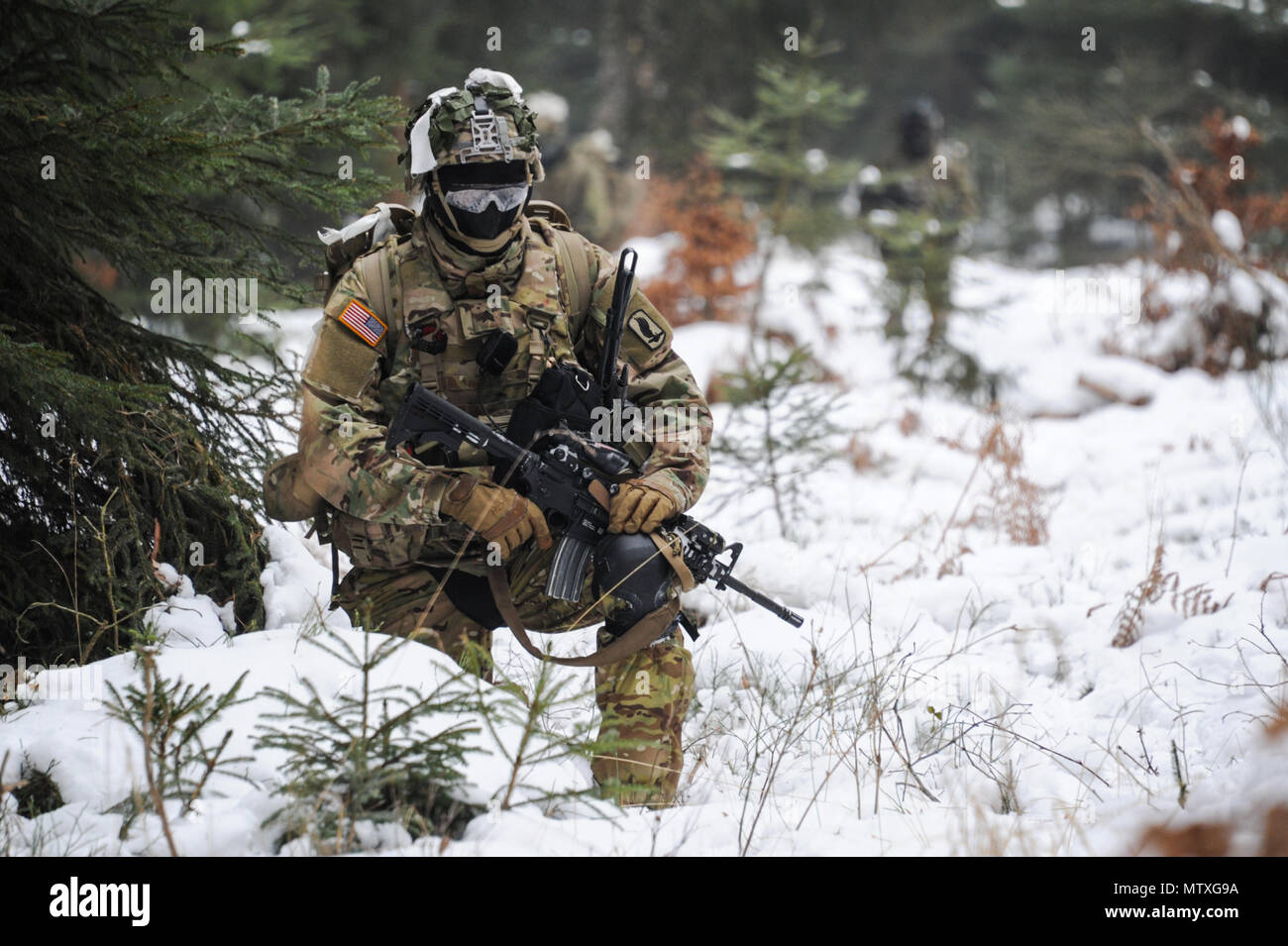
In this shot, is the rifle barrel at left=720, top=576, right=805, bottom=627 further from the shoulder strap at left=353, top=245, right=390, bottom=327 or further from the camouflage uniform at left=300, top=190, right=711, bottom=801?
the shoulder strap at left=353, top=245, right=390, bottom=327

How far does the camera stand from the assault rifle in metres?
3.05

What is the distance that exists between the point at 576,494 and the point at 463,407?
449 mm

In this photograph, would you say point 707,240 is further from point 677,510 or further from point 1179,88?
point 1179,88

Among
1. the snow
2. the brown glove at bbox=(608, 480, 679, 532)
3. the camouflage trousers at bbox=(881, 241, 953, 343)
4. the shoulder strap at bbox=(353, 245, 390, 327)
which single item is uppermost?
the snow

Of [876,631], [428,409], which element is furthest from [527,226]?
[876,631]

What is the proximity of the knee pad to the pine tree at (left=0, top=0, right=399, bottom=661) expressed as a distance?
1.18 m

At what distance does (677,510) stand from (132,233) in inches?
76.3

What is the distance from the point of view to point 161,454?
10.8 feet

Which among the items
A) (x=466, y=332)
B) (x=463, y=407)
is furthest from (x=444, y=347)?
(x=463, y=407)

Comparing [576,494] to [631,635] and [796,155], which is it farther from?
[796,155]

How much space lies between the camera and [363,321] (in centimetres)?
298

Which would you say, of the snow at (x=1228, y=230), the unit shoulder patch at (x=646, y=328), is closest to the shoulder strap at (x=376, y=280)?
the unit shoulder patch at (x=646, y=328)

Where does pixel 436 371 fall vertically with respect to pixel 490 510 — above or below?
above

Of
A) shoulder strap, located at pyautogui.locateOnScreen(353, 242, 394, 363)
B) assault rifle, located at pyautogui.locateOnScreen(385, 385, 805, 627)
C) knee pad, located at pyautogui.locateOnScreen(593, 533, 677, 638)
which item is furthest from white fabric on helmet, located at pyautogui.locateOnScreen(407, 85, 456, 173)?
knee pad, located at pyautogui.locateOnScreen(593, 533, 677, 638)
